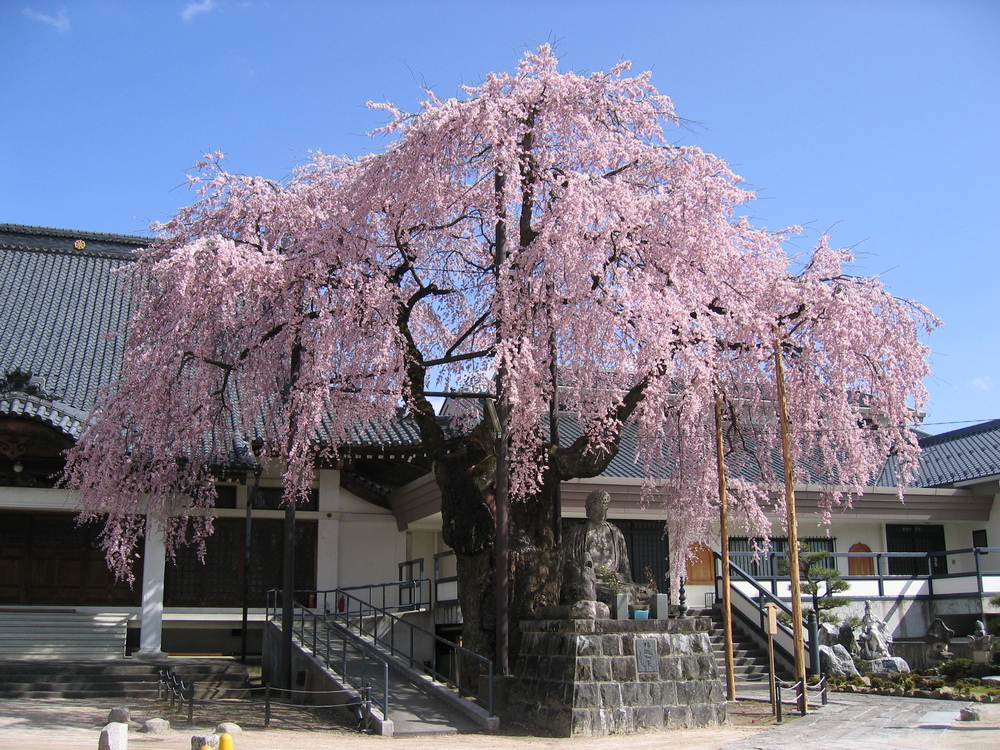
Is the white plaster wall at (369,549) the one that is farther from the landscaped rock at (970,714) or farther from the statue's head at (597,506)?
the landscaped rock at (970,714)

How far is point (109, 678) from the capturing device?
16.5 meters

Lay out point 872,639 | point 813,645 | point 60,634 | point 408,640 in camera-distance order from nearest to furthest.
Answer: point 813,645, point 408,640, point 872,639, point 60,634

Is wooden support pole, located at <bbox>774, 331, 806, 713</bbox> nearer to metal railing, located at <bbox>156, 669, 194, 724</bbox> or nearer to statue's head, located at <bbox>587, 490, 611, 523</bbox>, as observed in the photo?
statue's head, located at <bbox>587, 490, 611, 523</bbox>

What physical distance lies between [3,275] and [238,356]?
1392cm

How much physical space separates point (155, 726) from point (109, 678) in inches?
208

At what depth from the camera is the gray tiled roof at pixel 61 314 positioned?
20969 millimetres

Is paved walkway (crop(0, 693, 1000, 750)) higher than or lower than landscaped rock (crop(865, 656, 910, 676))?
higher

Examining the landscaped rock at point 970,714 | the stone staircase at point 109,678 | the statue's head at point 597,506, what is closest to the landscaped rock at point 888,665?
the landscaped rock at point 970,714

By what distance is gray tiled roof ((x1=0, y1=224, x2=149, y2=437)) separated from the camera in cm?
2097

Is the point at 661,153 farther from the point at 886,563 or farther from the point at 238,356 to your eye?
the point at 886,563

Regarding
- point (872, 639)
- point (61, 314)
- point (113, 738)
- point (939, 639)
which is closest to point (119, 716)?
point (113, 738)

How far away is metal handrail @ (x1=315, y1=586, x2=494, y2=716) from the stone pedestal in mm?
620

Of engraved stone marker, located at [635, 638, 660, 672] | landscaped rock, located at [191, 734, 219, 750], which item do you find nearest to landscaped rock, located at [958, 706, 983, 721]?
engraved stone marker, located at [635, 638, 660, 672]

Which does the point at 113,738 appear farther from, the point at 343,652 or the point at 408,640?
the point at 408,640
